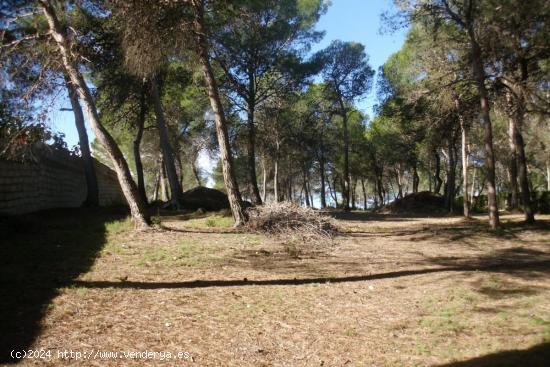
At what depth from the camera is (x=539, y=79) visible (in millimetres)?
13180

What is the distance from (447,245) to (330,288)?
4.84 m

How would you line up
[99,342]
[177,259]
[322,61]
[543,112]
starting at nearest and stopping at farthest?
[99,342], [177,259], [543,112], [322,61]

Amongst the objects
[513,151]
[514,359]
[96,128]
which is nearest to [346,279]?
[514,359]

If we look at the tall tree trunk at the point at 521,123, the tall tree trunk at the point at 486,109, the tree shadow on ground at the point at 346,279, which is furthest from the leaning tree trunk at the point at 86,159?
the tall tree trunk at the point at 521,123

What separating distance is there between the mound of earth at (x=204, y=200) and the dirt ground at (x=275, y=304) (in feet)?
27.3

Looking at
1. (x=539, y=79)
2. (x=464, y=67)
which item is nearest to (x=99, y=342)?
(x=464, y=67)

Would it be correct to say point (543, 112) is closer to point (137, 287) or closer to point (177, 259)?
point (177, 259)

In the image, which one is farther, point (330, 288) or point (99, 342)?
point (330, 288)

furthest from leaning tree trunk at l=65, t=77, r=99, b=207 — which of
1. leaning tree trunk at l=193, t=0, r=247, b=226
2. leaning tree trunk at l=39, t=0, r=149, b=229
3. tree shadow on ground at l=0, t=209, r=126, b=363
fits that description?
leaning tree trunk at l=193, t=0, r=247, b=226

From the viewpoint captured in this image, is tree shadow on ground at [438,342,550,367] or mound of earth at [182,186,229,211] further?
mound of earth at [182,186,229,211]

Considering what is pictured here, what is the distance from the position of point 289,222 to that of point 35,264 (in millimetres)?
5085

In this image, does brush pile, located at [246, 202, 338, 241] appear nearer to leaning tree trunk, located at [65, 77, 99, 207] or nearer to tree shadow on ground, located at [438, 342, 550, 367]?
tree shadow on ground, located at [438, 342, 550, 367]

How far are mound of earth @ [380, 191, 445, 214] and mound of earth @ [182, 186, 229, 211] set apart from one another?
1163cm

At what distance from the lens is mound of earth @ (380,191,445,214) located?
2559cm
